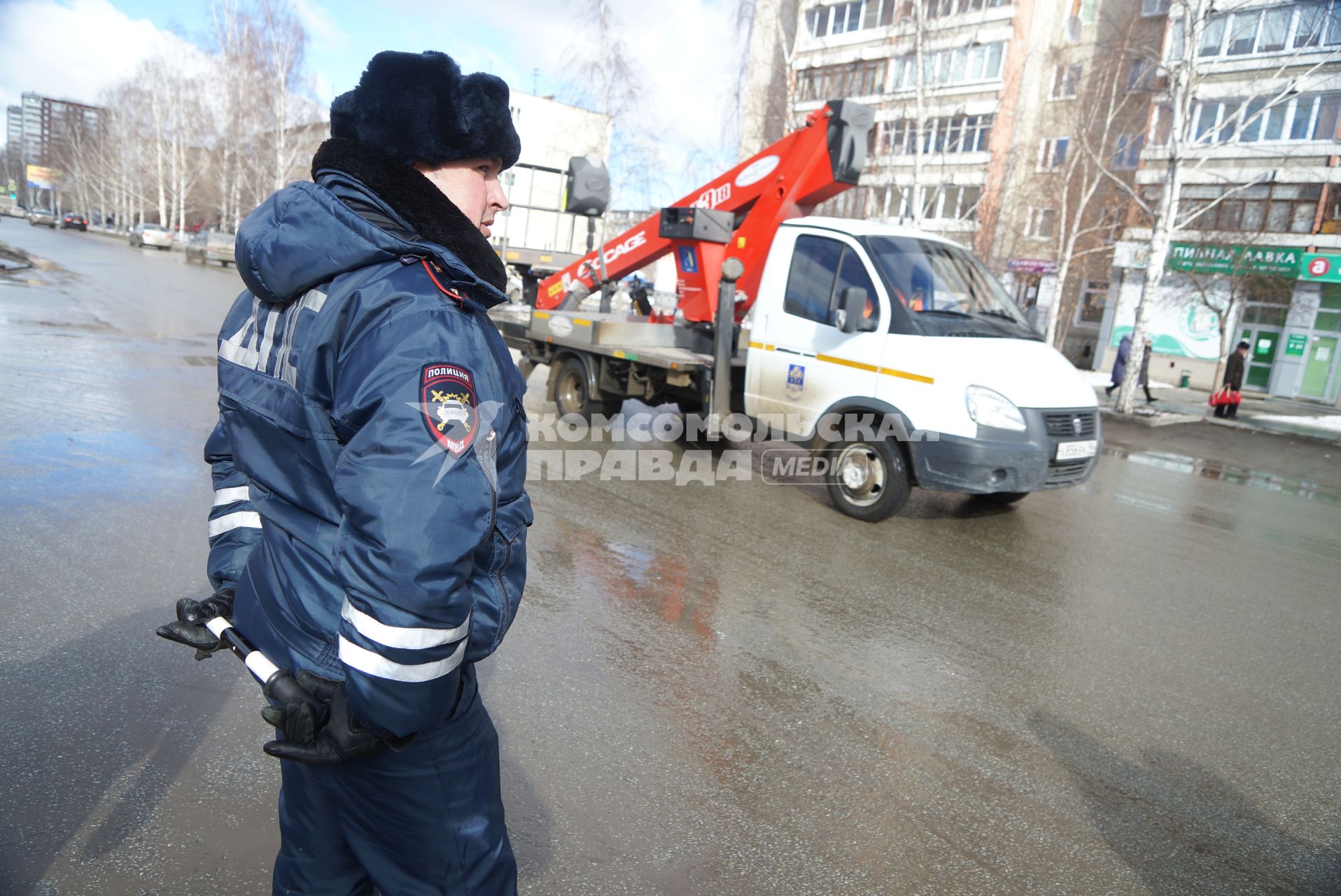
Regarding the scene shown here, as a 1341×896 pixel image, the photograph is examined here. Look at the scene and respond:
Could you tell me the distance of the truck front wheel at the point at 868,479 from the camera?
22.0 ft

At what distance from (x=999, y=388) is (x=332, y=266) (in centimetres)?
566

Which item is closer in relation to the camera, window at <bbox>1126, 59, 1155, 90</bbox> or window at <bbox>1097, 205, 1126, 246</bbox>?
window at <bbox>1126, 59, 1155, 90</bbox>

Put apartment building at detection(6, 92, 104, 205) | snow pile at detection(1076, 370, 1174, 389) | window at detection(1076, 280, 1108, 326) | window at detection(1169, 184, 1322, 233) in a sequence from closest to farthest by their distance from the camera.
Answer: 1. snow pile at detection(1076, 370, 1174, 389)
2. window at detection(1169, 184, 1322, 233)
3. window at detection(1076, 280, 1108, 326)
4. apartment building at detection(6, 92, 104, 205)

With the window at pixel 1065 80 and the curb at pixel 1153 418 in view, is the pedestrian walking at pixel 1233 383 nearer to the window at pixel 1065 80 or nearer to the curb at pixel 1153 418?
the curb at pixel 1153 418

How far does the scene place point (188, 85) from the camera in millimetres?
53250

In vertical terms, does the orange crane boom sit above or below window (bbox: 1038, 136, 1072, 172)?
below

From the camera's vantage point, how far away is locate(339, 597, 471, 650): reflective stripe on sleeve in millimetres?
1388

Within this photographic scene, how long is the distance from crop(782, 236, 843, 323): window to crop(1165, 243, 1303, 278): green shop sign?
2192 cm

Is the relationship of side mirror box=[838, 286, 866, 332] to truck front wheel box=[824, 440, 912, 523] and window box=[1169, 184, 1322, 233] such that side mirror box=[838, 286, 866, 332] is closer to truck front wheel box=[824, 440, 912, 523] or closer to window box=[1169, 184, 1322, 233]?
truck front wheel box=[824, 440, 912, 523]

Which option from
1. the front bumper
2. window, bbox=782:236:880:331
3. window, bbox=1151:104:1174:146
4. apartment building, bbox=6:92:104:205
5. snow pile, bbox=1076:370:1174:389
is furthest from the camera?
apartment building, bbox=6:92:104:205

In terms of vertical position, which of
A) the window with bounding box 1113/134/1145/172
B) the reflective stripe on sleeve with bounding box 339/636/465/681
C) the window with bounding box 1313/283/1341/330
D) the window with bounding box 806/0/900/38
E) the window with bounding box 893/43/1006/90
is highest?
the window with bounding box 806/0/900/38

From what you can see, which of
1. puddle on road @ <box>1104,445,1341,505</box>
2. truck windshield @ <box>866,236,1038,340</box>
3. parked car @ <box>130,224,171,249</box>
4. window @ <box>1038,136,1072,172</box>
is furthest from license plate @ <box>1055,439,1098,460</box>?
parked car @ <box>130,224,171,249</box>

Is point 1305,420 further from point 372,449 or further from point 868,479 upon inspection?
point 372,449

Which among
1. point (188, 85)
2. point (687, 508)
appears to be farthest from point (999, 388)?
point (188, 85)
